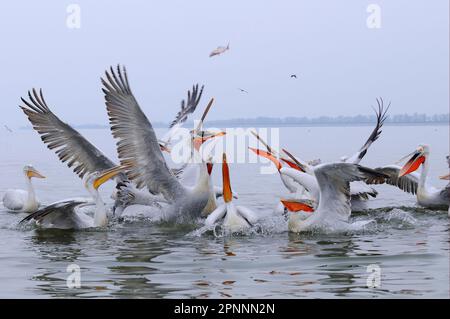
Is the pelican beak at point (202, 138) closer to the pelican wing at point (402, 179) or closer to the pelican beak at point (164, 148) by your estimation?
the pelican beak at point (164, 148)

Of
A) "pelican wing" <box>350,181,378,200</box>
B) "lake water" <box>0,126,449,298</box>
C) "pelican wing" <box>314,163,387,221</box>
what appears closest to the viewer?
"lake water" <box>0,126,449,298</box>

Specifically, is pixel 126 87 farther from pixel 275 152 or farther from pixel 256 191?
pixel 256 191

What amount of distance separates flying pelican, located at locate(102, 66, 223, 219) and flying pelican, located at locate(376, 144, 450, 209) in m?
2.88

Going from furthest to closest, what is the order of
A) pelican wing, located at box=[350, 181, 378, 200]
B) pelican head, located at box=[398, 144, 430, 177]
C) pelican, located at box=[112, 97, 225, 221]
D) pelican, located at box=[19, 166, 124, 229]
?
1. pelican head, located at box=[398, 144, 430, 177]
2. pelican wing, located at box=[350, 181, 378, 200]
3. pelican, located at box=[112, 97, 225, 221]
4. pelican, located at box=[19, 166, 124, 229]

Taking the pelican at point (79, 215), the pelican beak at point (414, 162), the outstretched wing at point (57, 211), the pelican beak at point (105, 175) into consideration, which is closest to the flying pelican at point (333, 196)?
the pelican beak at point (105, 175)

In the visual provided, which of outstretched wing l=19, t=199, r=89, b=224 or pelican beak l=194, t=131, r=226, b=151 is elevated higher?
pelican beak l=194, t=131, r=226, b=151

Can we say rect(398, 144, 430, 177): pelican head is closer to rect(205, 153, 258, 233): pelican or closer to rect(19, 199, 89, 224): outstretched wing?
rect(205, 153, 258, 233): pelican

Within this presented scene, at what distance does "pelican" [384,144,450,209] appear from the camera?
11.6 meters

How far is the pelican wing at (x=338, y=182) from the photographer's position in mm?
8875

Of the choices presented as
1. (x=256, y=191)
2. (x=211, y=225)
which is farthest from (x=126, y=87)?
(x=256, y=191)

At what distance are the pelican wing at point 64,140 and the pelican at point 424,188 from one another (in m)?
4.24

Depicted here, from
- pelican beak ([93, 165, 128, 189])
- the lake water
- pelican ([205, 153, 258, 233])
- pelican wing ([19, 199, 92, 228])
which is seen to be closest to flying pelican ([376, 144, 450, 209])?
the lake water

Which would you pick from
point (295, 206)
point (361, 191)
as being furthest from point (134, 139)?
point (361, 191)

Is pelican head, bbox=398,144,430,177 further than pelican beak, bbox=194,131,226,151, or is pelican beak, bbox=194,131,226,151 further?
pelican head, bbox=398,144,430,177
